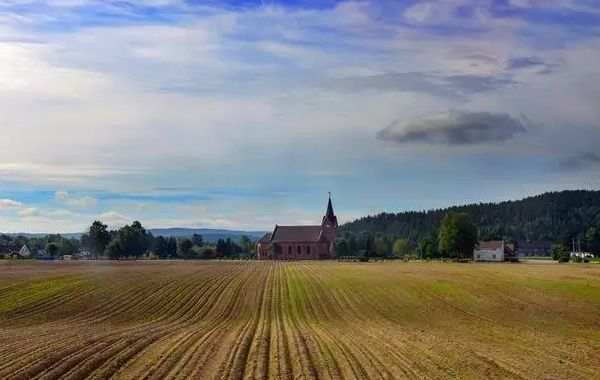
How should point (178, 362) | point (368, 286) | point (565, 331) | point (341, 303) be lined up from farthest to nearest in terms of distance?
point (368, 286) → point (341, 303) → point (565, 331) → point (178, 362)

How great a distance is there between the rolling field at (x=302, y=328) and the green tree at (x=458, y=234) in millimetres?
74428

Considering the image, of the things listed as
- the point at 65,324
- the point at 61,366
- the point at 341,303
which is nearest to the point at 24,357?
the point at 61,366

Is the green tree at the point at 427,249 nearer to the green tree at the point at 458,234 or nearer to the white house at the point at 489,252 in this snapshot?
the white house at the point at 489,252

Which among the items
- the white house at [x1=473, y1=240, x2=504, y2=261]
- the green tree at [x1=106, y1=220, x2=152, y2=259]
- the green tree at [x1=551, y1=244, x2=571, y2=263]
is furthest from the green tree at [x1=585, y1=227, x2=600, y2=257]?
the green tree at [x1=106, y1=220, x2=152, y2=259]

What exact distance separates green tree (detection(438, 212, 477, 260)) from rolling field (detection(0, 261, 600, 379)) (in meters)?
74.4

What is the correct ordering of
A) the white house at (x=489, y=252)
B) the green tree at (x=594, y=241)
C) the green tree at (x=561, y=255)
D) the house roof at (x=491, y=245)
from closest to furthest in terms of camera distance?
the green tree at (x=561, y=255)
the white house at (x=489, y=252)
the house roof at (x=491, y=245)
the green tree at (x=594, y=241)

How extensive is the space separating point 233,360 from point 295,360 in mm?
1905

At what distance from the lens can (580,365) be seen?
77.0 ft

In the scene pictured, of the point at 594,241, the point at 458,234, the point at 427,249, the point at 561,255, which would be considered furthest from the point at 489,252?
the point at 594,241

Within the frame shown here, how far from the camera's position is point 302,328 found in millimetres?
36156

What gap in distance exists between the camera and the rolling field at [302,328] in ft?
73.6

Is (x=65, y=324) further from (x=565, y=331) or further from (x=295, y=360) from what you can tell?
(x=565, y=331)

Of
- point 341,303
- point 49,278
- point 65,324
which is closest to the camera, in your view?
point 65,324

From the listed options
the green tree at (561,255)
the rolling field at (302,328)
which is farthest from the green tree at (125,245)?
the rolling field at (302,328)
